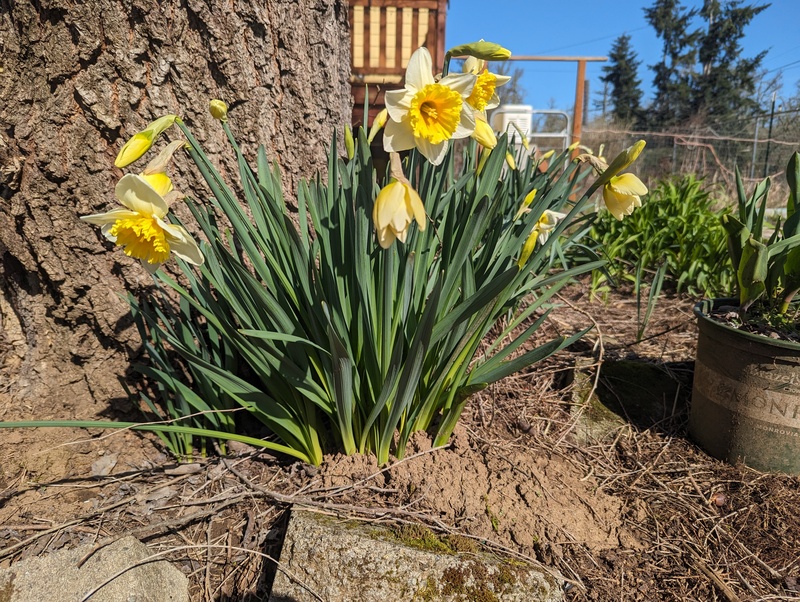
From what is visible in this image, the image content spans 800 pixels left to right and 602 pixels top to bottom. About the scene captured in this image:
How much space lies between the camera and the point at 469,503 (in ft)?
4.48

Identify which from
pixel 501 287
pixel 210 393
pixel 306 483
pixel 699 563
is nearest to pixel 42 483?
pixel 210 393

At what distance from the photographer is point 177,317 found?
4.94 feet

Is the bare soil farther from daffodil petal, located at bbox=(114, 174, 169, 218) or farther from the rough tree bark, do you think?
daffodil petal, located at bbox=(114, 174, 169, 218)

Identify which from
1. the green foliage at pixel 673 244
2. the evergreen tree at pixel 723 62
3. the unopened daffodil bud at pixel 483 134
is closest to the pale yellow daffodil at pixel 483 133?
the unopened daffodil bud at pixel 483 134

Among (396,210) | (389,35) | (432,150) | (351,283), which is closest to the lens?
(396,210)

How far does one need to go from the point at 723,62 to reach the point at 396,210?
29.5m

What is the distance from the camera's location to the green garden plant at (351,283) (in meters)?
1.04

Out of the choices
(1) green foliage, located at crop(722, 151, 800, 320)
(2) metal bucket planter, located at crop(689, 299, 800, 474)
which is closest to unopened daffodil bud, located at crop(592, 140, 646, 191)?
(1) green foliage, located at crop(722, 151, 800, 320)

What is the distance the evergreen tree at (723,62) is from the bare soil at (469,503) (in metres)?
25.5

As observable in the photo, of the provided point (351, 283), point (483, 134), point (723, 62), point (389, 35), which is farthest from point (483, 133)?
point (723, 62)

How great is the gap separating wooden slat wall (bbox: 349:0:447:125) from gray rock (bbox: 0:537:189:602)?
4899mm

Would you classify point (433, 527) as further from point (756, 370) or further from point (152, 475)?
point (756, 370)

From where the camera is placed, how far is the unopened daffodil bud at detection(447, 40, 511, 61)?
115 cm

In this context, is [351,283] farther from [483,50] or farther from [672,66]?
[672,66]
